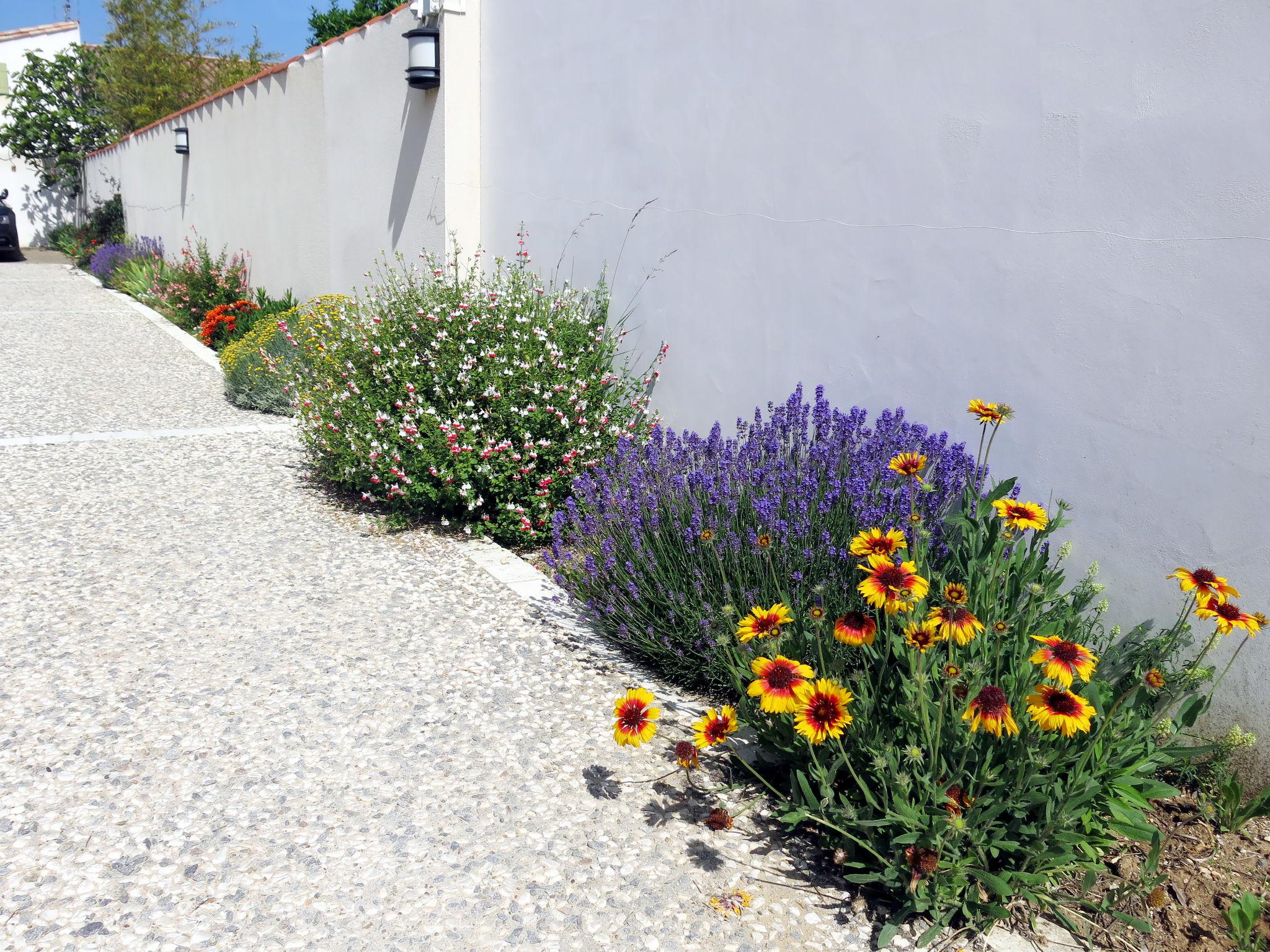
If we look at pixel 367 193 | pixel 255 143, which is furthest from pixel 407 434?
pixel 255 143

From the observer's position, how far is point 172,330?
1173cm

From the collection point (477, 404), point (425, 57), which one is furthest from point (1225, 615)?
point (425, 57)

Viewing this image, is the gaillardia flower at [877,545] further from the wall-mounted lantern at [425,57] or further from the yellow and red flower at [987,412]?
the wall-mounted lantern at [425,57]

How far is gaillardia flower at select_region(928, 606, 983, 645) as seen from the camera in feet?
7.30

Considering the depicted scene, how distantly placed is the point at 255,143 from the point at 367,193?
13.5 ft

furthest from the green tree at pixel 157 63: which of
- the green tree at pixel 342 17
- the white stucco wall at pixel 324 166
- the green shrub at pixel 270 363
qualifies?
the green shrub at pixel 270 363

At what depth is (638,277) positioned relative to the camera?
561cm

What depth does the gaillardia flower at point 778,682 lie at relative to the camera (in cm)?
235

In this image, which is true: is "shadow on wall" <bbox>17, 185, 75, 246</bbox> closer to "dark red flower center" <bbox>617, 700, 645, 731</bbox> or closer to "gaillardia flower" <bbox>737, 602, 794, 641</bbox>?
"dark red flower center" <bbox>617, 700, 645, 731</bbox>

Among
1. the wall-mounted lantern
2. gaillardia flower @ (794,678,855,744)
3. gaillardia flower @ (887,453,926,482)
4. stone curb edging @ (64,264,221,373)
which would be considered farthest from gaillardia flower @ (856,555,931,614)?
stone curb edging @ (64,264,221,373)

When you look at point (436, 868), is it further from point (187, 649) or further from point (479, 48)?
point (479, 48)

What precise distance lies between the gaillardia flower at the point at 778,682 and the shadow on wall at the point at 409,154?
6074mm

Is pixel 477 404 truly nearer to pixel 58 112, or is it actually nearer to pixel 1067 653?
pixel 1067 653

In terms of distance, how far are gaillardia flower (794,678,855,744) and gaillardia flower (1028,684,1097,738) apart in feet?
1.48
